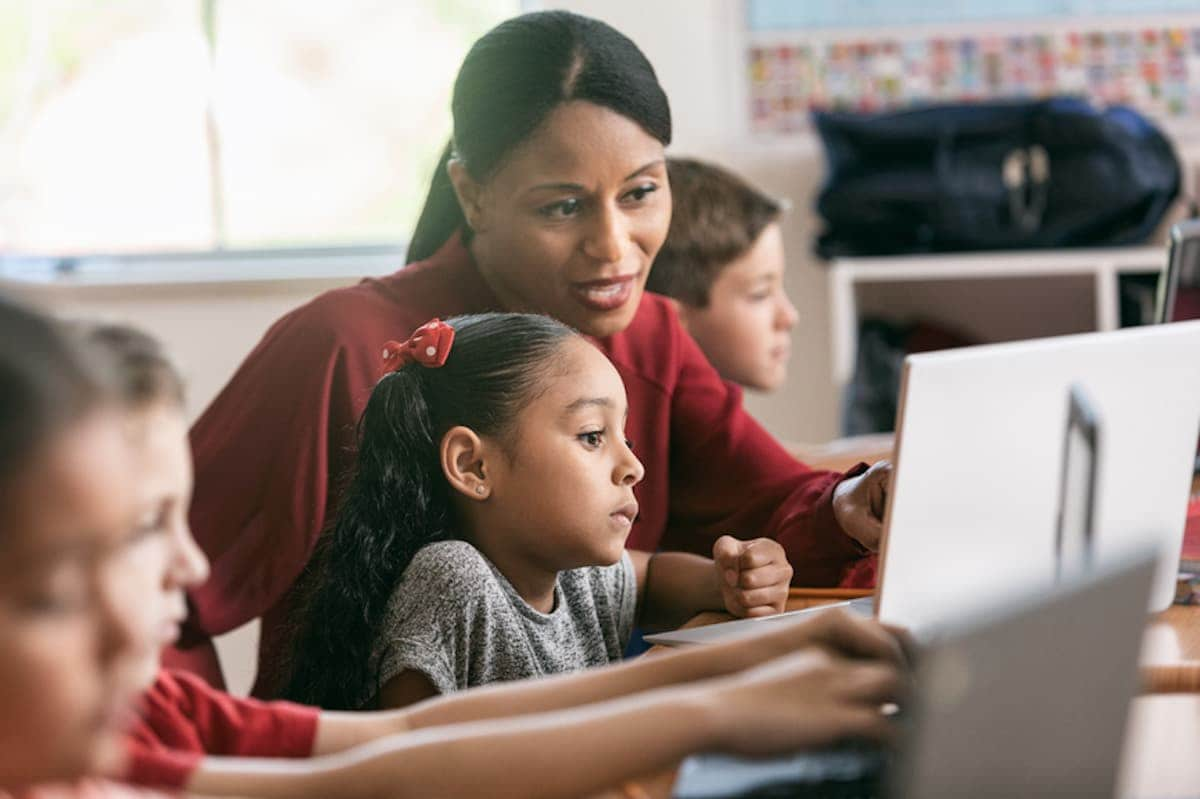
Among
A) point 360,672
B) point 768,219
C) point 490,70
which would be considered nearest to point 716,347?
point 768,219

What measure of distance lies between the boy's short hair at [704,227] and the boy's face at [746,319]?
0.7 inches

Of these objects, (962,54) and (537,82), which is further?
(962,54)

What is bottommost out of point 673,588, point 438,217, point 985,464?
point 673,588

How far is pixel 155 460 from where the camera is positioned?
2.68ft

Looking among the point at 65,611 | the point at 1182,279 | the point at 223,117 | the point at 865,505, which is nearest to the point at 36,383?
the point at 65,611

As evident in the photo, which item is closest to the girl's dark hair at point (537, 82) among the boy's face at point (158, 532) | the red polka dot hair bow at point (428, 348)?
the red polka dot hair bow at point (428, 348)

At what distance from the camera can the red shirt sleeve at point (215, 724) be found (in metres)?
1.02

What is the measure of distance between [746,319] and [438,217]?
79 cm

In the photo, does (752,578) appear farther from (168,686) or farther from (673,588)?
(168,686)

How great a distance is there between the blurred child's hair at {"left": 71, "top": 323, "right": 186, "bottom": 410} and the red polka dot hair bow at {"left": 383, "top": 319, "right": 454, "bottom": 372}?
0.55 meters

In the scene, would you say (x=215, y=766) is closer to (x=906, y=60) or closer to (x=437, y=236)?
(x=437, y=236)

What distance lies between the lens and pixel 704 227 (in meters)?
2.42

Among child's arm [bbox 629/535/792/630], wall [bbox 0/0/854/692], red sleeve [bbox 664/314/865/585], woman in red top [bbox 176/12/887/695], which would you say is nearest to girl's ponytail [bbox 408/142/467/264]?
woman in red top [bbox 176/12/887/695]

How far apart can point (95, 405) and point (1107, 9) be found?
10.0 feet
